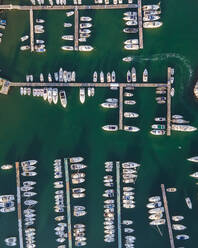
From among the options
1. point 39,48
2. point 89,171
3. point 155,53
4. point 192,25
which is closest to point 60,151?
point 89,171

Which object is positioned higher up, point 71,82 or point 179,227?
point 71,82

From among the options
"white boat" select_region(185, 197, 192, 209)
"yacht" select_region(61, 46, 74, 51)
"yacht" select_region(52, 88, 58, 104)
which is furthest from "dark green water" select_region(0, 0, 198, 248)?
"yacht" select_region(52, 88, 58, 104)

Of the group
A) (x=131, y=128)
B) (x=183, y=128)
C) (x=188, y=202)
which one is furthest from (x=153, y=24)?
(x=188, y=202)

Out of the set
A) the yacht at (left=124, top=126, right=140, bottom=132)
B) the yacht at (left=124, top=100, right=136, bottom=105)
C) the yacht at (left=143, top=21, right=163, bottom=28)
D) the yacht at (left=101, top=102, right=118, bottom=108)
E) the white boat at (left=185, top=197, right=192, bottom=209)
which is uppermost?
the yacht at (left=143, top=21, right=163, bottom=28)

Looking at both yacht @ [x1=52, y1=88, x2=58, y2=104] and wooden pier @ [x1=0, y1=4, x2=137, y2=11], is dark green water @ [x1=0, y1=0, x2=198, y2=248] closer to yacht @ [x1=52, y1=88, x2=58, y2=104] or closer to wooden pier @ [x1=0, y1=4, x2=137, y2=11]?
wooden pier @ [x1=0, y1=4, x2=137, y2=11]

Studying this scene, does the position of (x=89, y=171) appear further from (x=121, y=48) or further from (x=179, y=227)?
(x=121, y=48)

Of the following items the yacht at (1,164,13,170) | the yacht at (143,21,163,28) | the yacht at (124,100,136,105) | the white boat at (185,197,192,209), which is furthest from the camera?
the yacht at (1,164,13,170)

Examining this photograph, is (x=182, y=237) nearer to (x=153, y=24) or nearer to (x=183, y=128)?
(x=183, y=128)

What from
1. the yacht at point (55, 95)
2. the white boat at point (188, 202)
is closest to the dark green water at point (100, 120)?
the white boat at point (188, 202)

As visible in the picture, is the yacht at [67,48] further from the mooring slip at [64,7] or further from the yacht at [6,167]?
the yacht at [6,167]
